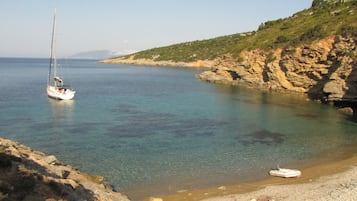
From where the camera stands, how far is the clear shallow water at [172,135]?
24688 mm

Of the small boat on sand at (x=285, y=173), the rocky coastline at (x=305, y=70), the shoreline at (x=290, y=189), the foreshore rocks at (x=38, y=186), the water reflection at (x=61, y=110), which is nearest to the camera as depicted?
the foreshore rocks at (x=38, y=186)

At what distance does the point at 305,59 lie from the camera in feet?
219

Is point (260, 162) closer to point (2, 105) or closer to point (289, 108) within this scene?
point (289, 108)

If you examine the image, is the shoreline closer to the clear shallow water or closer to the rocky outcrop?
the clear shallow water

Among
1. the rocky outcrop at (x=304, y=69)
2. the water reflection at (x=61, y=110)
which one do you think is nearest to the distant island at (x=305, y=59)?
the rocky outcrop at (x=304, y=69)

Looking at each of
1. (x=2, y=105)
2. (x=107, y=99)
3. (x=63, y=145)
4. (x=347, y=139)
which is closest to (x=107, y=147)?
(x=63, y=145)

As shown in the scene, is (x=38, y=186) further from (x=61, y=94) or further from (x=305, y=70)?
(x=305, y=70)

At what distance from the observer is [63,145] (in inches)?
1200

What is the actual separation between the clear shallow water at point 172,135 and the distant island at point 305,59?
15.9 feet

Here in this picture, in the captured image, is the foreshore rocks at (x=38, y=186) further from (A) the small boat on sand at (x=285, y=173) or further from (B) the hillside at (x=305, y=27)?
(B) the hillside at (x=305, y=27)

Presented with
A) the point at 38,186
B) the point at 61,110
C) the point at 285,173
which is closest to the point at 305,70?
the point at 61,110

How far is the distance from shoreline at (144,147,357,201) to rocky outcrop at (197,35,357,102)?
2855 centimetres

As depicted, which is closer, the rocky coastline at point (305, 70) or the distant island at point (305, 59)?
the rocky coastline at point (305, 70)

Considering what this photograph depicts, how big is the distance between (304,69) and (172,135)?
133 feet
